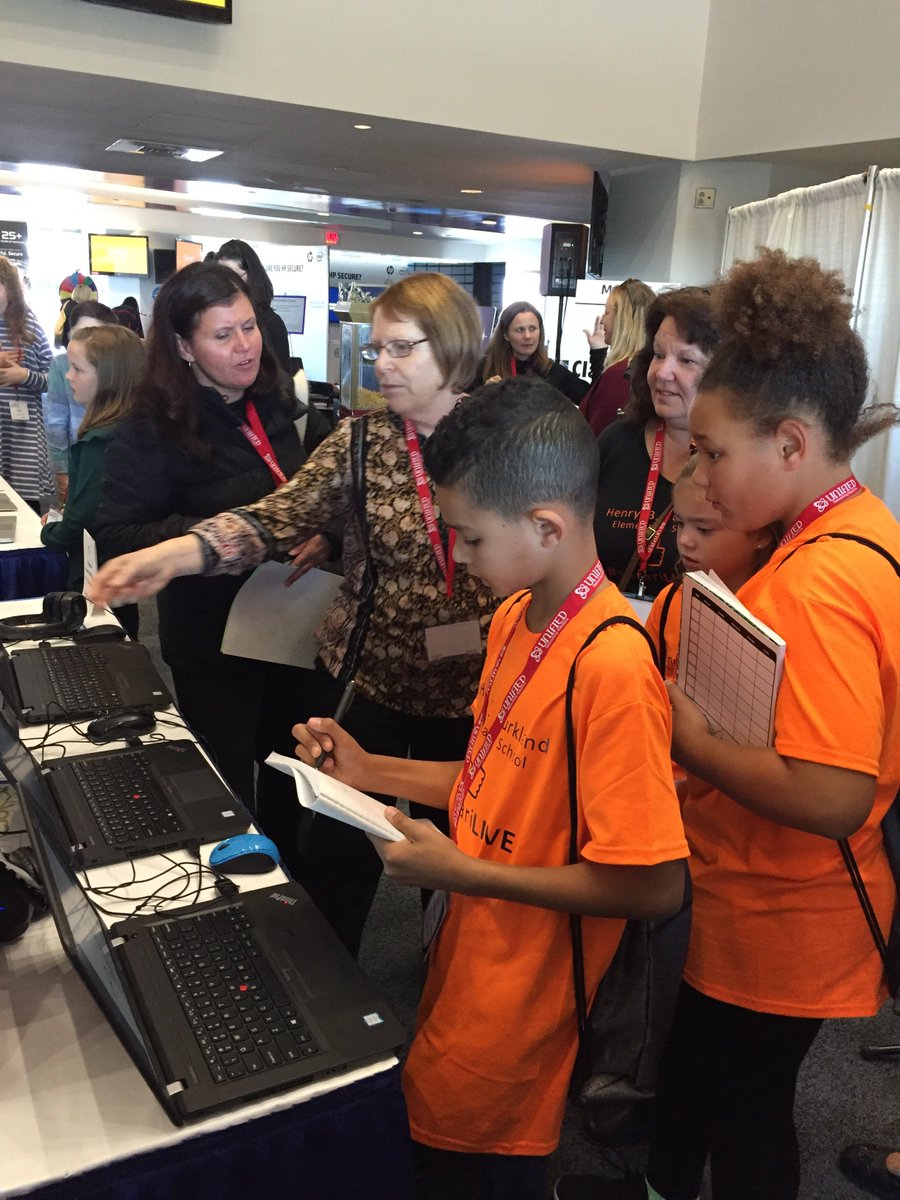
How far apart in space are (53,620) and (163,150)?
203 inches

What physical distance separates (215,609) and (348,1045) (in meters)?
1.26

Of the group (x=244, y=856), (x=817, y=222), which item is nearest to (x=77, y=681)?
(x=244, y=856)

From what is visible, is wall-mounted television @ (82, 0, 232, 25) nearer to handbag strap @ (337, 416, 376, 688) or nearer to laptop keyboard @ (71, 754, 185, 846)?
handbag strap @ (337, 416, 376, 688)

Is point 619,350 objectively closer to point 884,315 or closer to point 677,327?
point 884,315

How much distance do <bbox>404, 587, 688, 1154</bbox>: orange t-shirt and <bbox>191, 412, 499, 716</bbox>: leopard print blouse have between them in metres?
0.54

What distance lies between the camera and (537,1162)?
117 cm

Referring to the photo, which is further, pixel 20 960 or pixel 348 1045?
pixel 20 960

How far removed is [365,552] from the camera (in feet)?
5.73

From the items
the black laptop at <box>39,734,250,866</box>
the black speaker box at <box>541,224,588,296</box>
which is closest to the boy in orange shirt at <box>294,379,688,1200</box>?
the black laptop at <box>39,734,250,866</box>

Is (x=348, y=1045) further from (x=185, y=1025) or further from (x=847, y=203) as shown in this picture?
(x=847, y=203)

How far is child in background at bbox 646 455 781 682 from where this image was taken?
1.27m

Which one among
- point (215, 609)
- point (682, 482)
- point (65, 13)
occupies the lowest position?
point (215, 609)

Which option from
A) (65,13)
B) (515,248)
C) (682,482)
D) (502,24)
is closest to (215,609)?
(682,482)

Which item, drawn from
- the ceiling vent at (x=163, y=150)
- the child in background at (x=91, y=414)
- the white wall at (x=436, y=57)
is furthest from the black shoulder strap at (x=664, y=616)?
the ceiling vent at (x=163, y=150)
